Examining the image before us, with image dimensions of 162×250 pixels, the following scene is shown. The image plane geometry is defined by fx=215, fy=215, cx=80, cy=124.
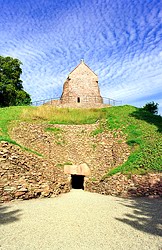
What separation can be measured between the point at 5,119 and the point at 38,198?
14.0 metres

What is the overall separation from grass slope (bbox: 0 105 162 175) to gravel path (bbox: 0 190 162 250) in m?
6.80

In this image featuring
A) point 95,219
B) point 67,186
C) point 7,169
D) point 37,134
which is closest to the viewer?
point 95,219

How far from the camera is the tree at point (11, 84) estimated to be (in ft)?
141

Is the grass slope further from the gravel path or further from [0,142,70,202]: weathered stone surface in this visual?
the gravel path

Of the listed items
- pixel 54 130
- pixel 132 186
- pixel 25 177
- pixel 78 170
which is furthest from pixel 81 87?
pixel 25 177

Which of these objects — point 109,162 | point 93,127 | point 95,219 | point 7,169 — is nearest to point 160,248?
point 95,219

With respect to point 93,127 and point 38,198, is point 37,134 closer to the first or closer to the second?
point 93,127

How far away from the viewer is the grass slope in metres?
20.0

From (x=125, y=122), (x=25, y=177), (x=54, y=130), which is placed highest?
(x=125, y=122)

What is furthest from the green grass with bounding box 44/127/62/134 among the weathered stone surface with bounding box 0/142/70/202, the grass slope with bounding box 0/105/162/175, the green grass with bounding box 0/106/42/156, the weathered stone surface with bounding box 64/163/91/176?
the weathered stone surface with bounding box 0/142/70/202

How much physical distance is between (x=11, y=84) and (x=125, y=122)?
26.7 meters

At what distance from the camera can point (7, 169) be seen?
1619 cm

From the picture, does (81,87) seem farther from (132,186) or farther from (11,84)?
(132,186)

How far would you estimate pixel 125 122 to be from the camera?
89.2 ft
